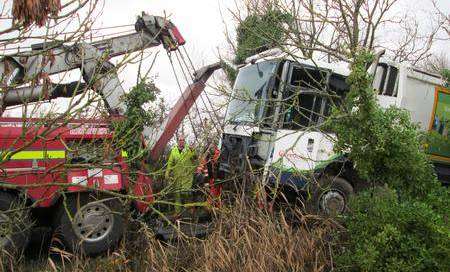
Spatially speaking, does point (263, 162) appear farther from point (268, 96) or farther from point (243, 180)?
point (243, 180)

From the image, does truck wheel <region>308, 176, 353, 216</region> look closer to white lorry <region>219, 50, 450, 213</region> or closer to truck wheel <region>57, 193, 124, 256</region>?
white lorry <region>219, 50, 450, 213</region>

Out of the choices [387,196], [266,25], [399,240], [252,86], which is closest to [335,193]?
[252,86]

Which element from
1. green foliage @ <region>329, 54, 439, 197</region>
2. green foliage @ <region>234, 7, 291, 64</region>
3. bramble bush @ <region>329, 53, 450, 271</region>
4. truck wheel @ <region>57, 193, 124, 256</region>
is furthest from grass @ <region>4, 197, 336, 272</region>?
green foliage @ <region>234, 7, 291, 64</region>

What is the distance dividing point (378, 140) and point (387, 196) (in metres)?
0.65

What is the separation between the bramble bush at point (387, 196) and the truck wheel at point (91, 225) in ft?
10.4

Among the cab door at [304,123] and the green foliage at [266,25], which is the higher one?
the green foliage at [266,25]

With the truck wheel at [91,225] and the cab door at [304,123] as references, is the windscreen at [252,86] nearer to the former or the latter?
the cab door at [304,123]

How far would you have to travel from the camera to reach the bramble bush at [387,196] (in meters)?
4.48

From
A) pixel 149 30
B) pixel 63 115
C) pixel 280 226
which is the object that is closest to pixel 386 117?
pixel 280 226

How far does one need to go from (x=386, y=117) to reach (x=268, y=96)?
10.2ft

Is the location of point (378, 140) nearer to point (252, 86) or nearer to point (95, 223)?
point (252, 86)

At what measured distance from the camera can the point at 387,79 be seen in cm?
891

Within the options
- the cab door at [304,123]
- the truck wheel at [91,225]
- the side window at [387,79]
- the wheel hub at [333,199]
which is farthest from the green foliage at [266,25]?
the truck wheel at [91,225]

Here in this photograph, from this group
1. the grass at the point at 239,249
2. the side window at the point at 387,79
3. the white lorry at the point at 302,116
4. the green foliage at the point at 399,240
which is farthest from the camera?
the side window at the point at 387,79
